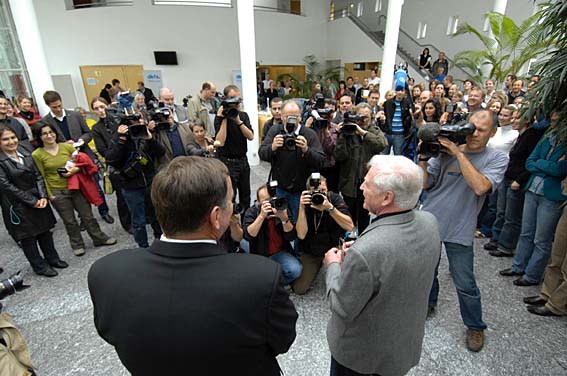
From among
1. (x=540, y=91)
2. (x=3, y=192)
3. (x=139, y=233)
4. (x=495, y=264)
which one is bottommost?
(x=495, y=264)

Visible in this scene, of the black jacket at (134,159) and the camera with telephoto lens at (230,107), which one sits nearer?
the black jacket at (134,159)

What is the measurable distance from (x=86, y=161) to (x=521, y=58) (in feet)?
27.3

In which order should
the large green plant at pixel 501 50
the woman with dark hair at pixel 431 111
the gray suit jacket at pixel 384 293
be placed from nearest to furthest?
the gray suit jacket at pixel 384 293 < the woman with dark hair at pixel 431 111 < the large green plant at pixel 501 50

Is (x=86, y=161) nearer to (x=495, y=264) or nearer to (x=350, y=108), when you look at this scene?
(x=350, y=108)

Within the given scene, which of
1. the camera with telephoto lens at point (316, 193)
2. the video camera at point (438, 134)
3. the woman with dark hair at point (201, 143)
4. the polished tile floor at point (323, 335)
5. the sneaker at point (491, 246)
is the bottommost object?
the polished tile floor at point (323, 335)

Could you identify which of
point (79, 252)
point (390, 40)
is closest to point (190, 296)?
point (79, 252)

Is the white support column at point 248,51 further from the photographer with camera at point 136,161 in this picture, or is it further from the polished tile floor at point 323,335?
the polished tile floor at point 323,335

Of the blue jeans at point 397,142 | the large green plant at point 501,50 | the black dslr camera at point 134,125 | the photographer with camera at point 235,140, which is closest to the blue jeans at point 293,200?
the photographer with camera at point 235,140

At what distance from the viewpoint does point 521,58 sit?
21.3 ft

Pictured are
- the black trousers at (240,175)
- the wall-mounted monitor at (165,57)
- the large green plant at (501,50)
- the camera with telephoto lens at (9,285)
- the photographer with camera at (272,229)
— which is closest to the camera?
the camera with telephoto lens at (9,285)

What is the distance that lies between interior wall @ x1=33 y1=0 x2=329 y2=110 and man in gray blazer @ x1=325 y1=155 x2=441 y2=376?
1170 cm

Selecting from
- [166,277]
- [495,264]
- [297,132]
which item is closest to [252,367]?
[166,277]

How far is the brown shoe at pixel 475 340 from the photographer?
2000 millimetres

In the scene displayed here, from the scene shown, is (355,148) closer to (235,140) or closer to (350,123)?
(350,123)
